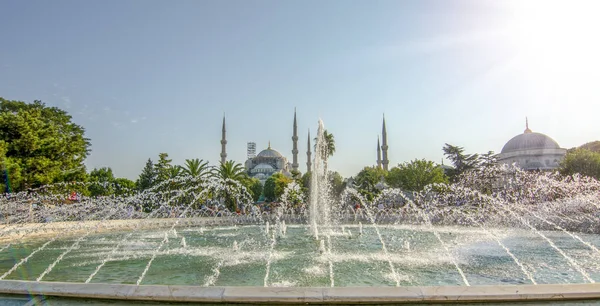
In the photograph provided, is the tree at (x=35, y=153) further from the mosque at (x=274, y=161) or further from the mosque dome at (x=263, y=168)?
the mosque dome at (x=263, y=168)

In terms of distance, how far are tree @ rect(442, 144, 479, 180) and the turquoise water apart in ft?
89.7

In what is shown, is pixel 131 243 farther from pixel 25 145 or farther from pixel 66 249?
pixel 25 145

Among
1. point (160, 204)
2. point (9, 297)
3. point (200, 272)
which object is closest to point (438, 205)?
point (160, 204)

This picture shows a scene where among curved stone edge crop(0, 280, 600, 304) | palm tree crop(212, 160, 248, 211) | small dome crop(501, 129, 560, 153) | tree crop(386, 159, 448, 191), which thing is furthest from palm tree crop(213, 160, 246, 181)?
small dome crop(501, 129, 560, 153)

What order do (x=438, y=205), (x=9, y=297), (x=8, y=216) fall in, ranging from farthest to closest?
(x=438, y=205) → (x=8, y=216) → (x=9, y=297)

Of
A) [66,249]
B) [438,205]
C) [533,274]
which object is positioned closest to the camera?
[533,274]

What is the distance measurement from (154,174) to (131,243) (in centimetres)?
2542

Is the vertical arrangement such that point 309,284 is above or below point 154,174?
below

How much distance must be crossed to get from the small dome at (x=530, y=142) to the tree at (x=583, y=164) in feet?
93.5

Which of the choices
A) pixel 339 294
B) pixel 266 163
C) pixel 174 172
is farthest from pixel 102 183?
pixel 266 163

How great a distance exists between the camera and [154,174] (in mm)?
36281

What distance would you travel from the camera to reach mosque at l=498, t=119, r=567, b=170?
2258 inches

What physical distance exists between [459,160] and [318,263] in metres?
33.7

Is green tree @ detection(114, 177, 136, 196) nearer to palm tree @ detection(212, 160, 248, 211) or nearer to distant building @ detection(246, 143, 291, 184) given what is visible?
palm tree @ detection(212, 160, 248, 211)
